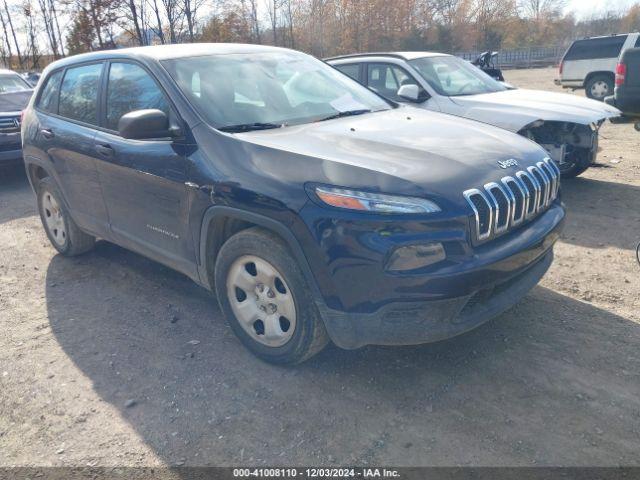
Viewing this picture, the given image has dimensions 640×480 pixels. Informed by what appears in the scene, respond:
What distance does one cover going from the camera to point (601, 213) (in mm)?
5688

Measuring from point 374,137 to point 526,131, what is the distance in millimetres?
3831

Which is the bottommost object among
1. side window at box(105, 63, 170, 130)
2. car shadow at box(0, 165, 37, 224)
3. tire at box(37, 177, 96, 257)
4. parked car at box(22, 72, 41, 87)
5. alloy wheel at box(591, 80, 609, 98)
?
car shadow at box(0, 165, 37, 224)

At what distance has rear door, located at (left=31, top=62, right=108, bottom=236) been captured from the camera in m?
4.22

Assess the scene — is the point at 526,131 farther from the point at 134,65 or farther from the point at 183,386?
the point at 183,386

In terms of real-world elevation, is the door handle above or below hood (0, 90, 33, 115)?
above

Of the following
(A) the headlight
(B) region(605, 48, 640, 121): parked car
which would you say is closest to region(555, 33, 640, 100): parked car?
(B) region(605, 48, 640, 121): parked car

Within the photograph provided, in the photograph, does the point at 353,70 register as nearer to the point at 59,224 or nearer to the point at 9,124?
the point at 59,224

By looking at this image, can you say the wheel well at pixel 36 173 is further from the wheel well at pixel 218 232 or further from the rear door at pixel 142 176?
the wheel well at pixel 218 232

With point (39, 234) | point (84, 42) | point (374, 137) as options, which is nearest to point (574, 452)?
point (374, 137)

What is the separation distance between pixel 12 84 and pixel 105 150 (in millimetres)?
8350

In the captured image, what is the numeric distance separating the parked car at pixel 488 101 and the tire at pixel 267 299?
10.3 feet

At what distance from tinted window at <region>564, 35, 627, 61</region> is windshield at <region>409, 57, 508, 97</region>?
1124 cm

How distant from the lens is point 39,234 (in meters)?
6.18

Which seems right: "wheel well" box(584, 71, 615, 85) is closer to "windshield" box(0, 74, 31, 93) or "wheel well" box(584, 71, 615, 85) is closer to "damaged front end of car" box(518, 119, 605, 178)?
"damaged front end of car" box(518, 119, 605, 178)
